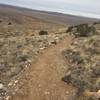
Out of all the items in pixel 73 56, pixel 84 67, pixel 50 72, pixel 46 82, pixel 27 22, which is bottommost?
pixel 27 22

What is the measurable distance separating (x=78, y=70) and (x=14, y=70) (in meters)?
4.12

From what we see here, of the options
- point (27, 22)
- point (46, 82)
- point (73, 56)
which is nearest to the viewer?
point (46, 82)

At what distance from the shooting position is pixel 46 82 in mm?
15992

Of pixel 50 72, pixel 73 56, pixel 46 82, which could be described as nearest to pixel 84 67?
pixel 50 72

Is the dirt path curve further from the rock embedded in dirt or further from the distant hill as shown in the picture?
the distant hill

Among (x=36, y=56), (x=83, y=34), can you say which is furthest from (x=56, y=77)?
(x=83, y=34)

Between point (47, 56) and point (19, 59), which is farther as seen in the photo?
point (47, 56)

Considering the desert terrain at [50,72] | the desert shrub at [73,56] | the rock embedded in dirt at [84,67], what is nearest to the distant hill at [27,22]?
the desert terrain at [50,72]

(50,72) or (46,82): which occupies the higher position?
(50,72)

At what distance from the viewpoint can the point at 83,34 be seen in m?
29.1

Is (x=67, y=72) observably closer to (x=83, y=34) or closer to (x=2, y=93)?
(x=2, y=93)

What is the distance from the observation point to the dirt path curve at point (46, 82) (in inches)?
573

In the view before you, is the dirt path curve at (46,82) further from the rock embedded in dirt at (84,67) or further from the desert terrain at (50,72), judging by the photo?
the rock embedded in dirt at (84,67)

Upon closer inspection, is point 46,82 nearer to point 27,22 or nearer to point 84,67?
point 84,67
